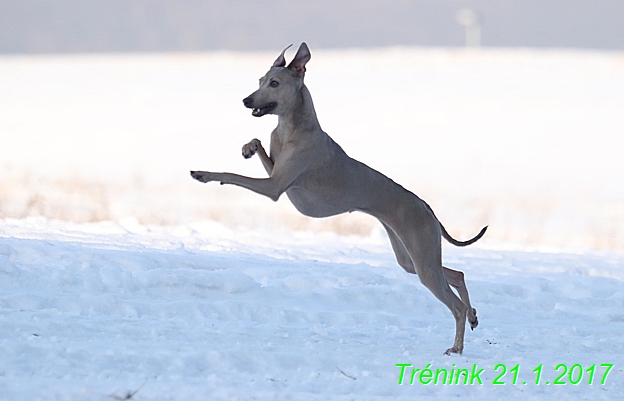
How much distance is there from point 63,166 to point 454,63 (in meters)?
20.0

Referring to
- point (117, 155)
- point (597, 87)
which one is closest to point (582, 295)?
point (117, 155)

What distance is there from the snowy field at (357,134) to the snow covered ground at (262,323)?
5.22 meters

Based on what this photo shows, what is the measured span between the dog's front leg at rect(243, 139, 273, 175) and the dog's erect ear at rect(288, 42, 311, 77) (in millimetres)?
567

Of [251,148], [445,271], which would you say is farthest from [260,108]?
[445,271]

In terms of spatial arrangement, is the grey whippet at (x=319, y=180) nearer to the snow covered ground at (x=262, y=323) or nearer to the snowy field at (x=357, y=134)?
the snow covered ground at (x=262, y=323)

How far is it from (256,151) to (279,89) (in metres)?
0.48

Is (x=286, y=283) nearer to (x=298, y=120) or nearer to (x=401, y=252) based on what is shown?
(x=401, y=252)

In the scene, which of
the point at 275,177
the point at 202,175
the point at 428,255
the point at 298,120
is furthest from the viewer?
the point at 428,255

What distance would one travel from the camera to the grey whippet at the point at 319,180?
21.7 ft

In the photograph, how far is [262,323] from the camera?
7160 mm

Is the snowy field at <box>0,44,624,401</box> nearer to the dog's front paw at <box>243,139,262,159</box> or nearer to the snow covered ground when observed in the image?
the snow covered ground

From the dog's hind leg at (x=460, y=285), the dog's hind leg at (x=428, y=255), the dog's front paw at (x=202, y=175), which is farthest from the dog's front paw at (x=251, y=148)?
the dog's hind leg at (x=460, y=285)

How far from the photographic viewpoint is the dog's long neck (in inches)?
265

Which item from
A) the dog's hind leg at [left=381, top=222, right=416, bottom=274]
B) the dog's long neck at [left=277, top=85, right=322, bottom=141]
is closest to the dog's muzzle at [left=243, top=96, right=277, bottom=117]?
the dog's long neck at [left=277, top=85, right=322, bottom=141]
